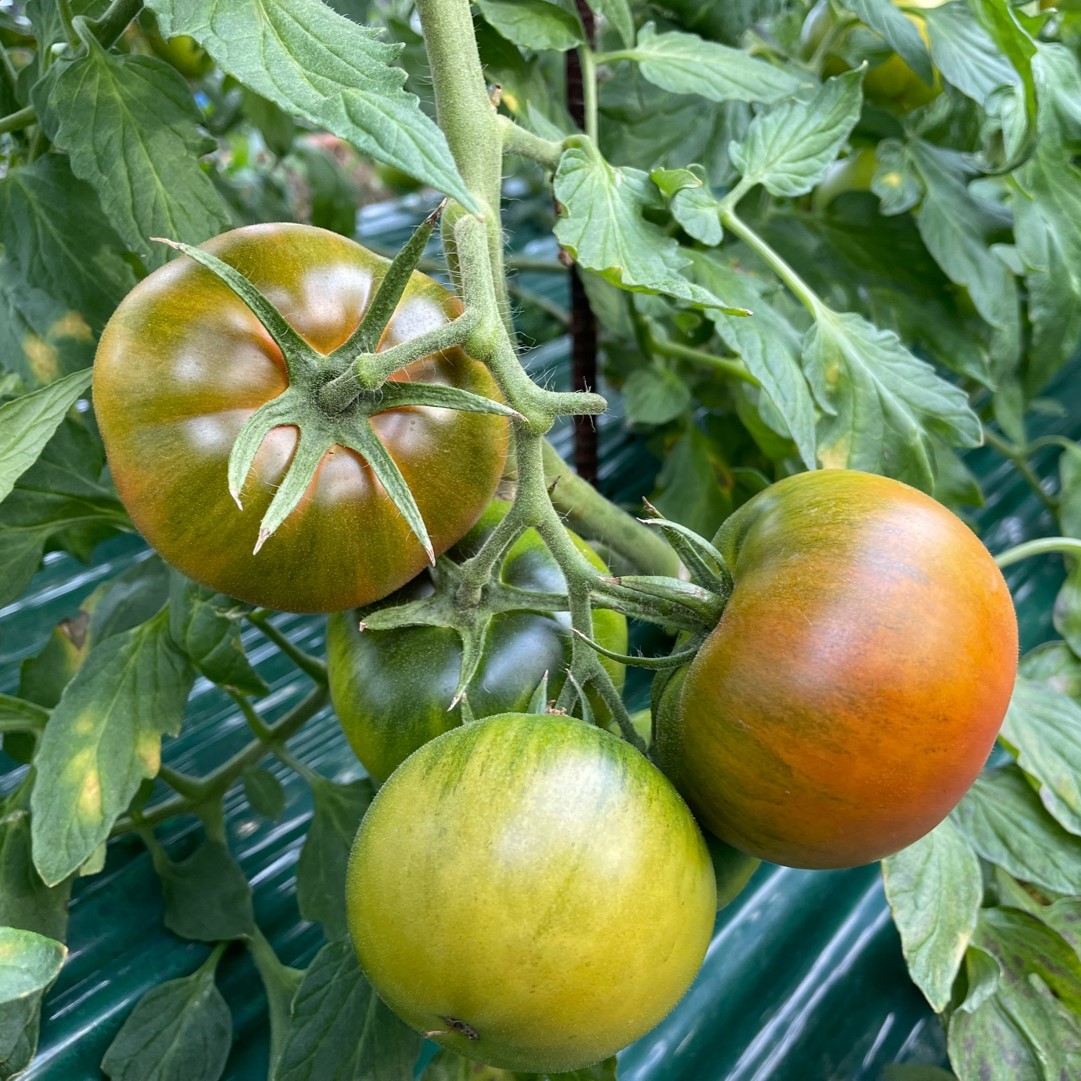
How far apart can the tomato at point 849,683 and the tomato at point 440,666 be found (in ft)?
0.26

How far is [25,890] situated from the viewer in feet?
1.85

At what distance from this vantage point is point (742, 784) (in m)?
0.38

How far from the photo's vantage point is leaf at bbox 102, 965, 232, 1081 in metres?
0.55

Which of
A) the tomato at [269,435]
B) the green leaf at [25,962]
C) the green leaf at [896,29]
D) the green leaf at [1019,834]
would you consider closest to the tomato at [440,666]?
the tomato at [269,435]

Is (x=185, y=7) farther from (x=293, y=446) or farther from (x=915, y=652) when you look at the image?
(x=915, y=652)

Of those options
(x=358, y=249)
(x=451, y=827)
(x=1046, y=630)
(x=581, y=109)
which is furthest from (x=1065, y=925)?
(x=581, y=109)

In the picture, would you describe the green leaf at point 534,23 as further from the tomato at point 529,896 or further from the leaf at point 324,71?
the tomato at point 529,896

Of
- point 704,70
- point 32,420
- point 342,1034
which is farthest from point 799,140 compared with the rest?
point 342,1034

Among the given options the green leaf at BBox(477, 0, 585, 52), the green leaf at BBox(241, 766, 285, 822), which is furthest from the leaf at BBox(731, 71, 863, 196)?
the green leaf at BBox(241, 766, 285, 822)

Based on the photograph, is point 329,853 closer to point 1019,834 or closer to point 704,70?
point 1019,834

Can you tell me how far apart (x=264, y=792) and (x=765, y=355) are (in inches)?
17.8

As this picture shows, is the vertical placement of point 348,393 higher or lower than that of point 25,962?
higher

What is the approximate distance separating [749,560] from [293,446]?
196 mm

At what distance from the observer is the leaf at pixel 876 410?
0.62 m
